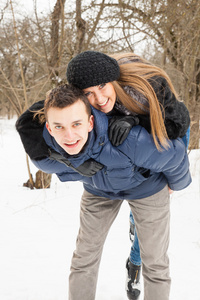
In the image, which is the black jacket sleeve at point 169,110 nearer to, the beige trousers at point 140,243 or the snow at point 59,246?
the beige trousers at point 140,243

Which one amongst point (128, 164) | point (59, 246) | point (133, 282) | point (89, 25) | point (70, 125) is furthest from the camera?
point (89, 25)

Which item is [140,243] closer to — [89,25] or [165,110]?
[165,110]

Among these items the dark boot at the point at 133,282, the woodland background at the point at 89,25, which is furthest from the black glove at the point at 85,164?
the woodland background at the point at 89,25

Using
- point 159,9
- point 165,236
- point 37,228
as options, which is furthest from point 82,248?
point 159,9

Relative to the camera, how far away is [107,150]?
1.27m

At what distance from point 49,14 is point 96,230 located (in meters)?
3.08

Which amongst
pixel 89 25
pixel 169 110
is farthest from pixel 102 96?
pixel 89 25

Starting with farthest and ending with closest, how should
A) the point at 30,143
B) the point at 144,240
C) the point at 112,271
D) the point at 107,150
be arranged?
the point at 112,271
the point at 144,240
the point at 30,143
the point at 107,150

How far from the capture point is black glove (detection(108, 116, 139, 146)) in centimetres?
121

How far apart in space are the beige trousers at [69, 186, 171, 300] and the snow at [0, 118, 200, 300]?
0.53 meters

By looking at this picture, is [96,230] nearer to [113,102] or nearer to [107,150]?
[107,150]

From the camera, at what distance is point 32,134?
1377mm

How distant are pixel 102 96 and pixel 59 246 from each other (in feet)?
5.57

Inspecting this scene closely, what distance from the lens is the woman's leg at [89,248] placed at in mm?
1543
